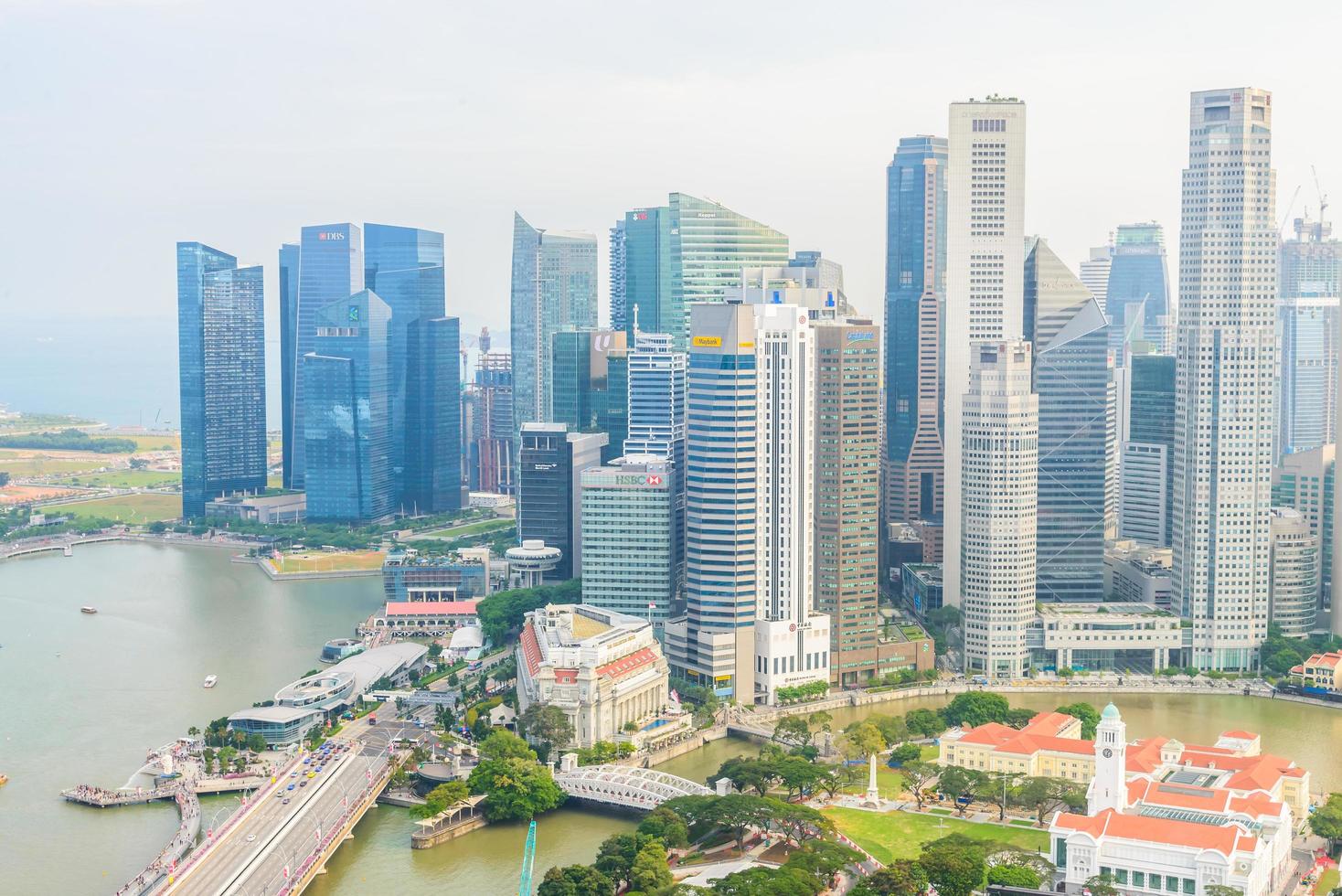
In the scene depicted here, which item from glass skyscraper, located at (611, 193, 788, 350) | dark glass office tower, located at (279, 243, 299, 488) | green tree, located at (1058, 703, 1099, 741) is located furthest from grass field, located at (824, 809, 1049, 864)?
dark glass office tower, located at (279, 243, 299, 488)

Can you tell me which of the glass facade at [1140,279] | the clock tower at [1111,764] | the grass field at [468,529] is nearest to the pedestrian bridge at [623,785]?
the clock tower at [1111,764]

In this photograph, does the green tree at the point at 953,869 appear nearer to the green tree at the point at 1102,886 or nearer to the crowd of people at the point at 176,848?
the green tree at the point at 1102,886

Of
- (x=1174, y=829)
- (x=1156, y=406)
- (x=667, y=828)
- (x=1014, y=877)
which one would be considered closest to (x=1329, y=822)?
(x=1174, y=829)

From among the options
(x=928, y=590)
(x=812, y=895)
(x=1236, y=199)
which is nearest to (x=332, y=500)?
(x=928, y=590)

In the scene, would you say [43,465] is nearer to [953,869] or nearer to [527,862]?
[527,862]

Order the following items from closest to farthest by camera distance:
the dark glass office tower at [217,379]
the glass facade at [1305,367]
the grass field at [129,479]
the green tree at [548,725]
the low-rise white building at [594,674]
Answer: the green tree at [548,725]
the low-rise white building at [594,674]
the glass facade at [1305,367]
the dark glass office tower at [217,379]
the grass field at [129,479]

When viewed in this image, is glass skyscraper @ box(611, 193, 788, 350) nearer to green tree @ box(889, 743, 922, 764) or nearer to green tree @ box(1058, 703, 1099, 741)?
green tree @ box(1058, 703, 1099, 741)
